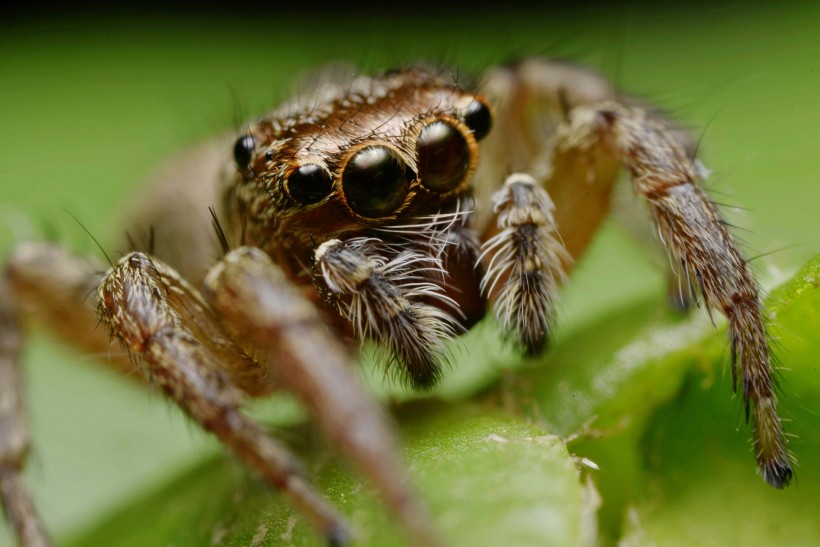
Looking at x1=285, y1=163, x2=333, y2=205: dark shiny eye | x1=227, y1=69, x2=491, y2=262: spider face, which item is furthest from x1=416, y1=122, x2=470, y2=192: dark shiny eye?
x1=285, y1=163, x2=333, y2=205: dark shiny eye

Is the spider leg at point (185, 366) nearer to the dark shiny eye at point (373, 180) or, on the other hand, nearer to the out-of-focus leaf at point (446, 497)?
the out-of-focus leaf at point (446, 497)

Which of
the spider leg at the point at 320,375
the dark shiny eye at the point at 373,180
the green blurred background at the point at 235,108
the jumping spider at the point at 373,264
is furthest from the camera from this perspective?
the green blurred background at the point at 235,108

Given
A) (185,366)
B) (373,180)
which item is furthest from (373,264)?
(185,366)

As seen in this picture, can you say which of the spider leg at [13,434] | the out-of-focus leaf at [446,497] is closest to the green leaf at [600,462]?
the out-of-focus leaf at [446,497]

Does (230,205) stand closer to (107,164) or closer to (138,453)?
(138,453)

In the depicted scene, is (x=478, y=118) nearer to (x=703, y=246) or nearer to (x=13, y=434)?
(x=703, y=246)
